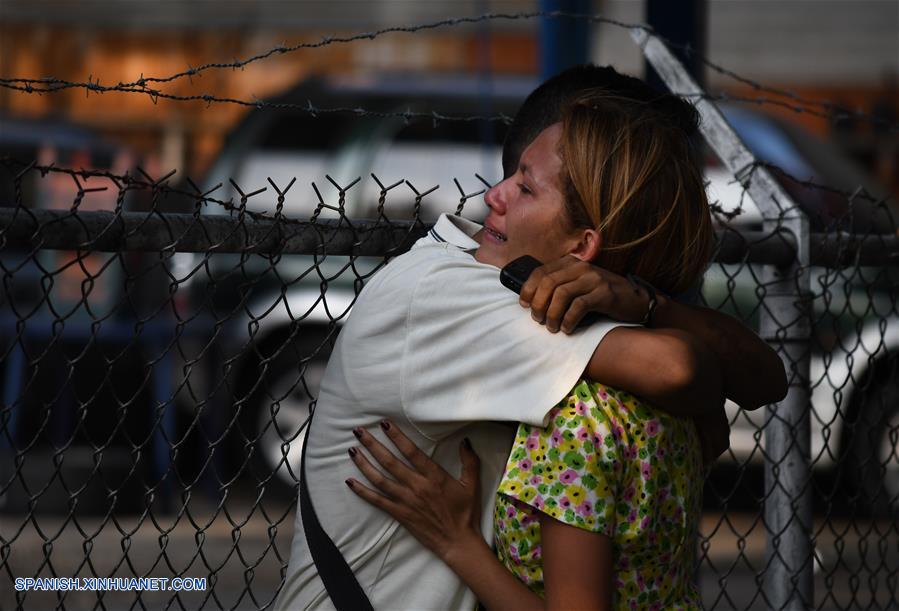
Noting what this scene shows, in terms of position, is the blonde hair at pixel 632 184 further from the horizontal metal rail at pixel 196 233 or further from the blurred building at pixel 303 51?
the blurred building at pixel 303 51

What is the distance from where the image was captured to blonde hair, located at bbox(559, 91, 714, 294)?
1.81 meters

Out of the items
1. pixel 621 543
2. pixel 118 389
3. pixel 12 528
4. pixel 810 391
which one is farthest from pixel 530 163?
pixel 118 389

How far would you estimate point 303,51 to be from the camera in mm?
13734

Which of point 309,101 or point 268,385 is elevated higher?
point 309,101

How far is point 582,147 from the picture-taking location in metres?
1.82

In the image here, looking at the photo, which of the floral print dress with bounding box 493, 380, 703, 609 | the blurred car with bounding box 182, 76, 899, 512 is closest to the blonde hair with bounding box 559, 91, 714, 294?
the floral print dress with bounding box 493, 380, 703, 609

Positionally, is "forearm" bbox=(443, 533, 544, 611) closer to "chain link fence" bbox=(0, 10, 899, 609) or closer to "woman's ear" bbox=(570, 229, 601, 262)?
"woman's ear" bbox=(570, 229, 601, 262)

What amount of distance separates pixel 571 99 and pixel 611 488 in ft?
1.88

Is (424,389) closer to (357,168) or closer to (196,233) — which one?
(196,233)

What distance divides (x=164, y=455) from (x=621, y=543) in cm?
512

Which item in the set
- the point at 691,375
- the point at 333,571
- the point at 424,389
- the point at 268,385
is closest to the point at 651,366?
the point at 691,375

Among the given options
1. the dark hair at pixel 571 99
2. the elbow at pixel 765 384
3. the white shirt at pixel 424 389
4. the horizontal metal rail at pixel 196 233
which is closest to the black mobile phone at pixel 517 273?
the white shirt at pixel 424 389

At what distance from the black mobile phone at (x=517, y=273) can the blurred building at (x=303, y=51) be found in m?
12.0

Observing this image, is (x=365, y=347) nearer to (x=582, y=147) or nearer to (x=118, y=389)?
(x=582, y=147)
